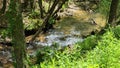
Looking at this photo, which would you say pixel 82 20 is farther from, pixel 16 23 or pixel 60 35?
pixel 16 23

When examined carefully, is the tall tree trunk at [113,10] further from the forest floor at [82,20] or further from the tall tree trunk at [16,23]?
the tall tree trunk at [16,23]

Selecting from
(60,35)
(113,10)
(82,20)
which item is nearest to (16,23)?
(113,10)

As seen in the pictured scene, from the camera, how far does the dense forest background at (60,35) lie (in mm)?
7473

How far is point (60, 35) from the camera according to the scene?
18484 millimetres

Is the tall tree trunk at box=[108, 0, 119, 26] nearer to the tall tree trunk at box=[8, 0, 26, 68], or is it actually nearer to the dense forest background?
the dense forest background

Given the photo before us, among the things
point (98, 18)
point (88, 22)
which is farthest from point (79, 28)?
point (98, 18)

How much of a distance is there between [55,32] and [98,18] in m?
5.73

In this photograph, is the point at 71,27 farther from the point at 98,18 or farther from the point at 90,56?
Answer: the point at 90,56

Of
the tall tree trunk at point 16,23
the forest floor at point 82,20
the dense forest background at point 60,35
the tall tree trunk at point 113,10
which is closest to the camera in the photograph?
the dense forest background at point 60,35

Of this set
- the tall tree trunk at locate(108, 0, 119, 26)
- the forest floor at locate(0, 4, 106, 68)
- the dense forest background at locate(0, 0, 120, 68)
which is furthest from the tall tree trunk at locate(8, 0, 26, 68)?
the forest floor at locate(0, 4, 106, 68)

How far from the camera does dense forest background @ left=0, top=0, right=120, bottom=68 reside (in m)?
7.47

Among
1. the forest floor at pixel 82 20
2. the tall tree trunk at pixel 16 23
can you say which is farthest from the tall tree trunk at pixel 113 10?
the tall tree trunk at pixel 16 23

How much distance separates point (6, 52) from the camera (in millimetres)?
14617

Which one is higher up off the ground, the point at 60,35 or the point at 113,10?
the point at 113,10
